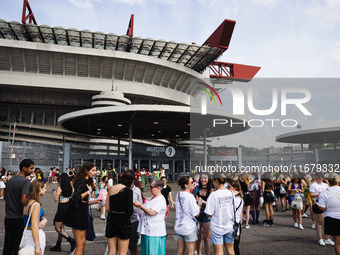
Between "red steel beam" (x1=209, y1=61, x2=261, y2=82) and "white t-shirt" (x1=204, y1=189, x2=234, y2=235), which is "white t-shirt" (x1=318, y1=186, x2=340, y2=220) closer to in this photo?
"white t-shirt" (x1=204, y1=189, x2=234, y2=235)

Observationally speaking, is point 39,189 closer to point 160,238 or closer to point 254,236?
point 160,238

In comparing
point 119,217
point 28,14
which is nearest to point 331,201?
point 119,217

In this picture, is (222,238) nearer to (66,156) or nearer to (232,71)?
(66,156)

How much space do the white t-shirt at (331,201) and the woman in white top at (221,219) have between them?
1992mm

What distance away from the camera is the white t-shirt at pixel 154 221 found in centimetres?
429

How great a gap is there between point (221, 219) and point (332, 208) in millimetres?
2268

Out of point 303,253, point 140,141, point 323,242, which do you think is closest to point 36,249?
point 303,253

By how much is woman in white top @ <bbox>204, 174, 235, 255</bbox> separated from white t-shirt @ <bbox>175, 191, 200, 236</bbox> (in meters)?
0.27

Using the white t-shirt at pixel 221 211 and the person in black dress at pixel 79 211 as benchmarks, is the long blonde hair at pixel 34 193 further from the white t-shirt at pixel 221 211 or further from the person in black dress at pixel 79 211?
the white t-shirt at pixel 221 211

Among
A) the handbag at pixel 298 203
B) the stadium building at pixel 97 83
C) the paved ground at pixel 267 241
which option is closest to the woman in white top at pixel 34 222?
the paved ground at pixel 267 241

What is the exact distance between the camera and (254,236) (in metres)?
7.38

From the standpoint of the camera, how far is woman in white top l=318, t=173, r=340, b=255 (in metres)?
4.77

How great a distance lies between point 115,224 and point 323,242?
215 inches

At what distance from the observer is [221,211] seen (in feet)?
14.5
